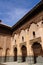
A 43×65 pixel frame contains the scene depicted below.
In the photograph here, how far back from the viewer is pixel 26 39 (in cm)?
1202

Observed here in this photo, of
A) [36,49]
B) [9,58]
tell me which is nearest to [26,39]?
[36,49]

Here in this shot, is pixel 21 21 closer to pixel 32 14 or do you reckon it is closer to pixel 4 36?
pixel 32 14

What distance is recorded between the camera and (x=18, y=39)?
45.5 ft

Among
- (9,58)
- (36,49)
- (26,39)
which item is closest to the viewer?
(36,49)

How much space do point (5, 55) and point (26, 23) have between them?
5319 mm

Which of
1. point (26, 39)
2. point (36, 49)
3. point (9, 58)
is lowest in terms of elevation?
point (9, 58)

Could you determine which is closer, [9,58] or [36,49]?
[36,49]

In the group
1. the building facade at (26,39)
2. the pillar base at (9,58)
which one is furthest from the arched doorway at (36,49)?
the pillar base at (9,58)

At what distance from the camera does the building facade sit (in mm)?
10360

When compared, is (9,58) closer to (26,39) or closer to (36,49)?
(26,39)

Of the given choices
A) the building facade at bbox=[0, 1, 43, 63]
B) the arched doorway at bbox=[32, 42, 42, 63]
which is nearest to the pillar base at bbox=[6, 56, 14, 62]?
the building facade at bbox=[0, 1, 43, 63]

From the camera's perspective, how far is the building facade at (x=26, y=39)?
1036 centimetres

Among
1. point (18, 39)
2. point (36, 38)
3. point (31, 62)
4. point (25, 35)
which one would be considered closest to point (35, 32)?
point (36, 38)

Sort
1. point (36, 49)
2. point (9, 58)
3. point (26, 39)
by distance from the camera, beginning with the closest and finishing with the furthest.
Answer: point (36, 49) < point (26, 39) < point (9, 58)
